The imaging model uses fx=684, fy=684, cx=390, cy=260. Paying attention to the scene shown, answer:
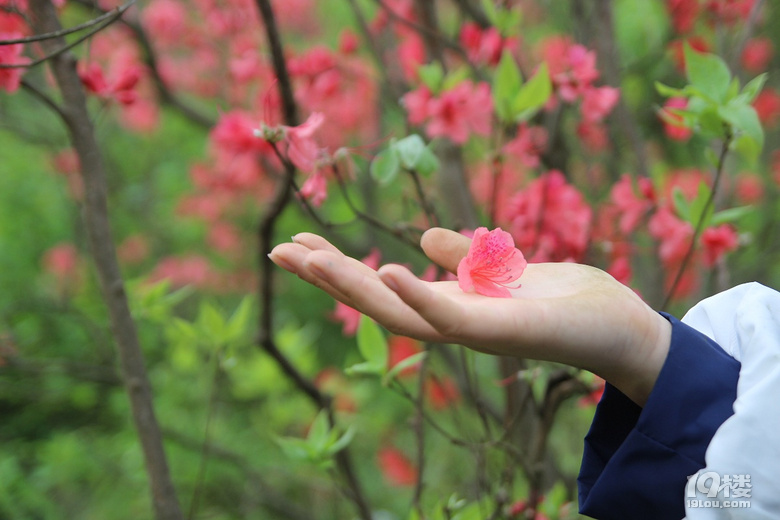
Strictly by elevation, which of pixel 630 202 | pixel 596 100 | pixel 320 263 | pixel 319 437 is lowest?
pixel 319 437

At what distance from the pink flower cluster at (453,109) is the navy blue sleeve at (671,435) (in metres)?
0.70

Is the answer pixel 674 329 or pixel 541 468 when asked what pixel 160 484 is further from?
pixel 674 329

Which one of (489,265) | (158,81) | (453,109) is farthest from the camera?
(158,81)

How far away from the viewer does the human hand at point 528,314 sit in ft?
2.01

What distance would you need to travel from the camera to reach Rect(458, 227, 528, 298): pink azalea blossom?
32.4 inches

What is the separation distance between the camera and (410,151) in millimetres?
1023

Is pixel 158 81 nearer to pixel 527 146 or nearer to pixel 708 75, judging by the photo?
pixel 527 146

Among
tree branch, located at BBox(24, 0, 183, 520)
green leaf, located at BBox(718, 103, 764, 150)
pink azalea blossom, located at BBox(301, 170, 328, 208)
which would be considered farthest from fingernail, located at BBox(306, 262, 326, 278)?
green leaf, located at BBox(718, 103, 764, 150)

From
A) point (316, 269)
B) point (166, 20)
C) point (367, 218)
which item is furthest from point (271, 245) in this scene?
point (166, 20)

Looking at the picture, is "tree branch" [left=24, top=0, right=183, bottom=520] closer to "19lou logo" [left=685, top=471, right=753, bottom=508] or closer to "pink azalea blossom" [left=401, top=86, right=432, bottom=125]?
"pink azalea blossom" [left=401, top=86, right=432, bottom=125]

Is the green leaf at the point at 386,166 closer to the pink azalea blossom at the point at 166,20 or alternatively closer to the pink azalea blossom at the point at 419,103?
the pink azalea blossom at the point at 419,103

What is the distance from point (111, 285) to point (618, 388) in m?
0.71

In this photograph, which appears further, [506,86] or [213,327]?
[213,327]

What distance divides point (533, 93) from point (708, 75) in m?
0.26
